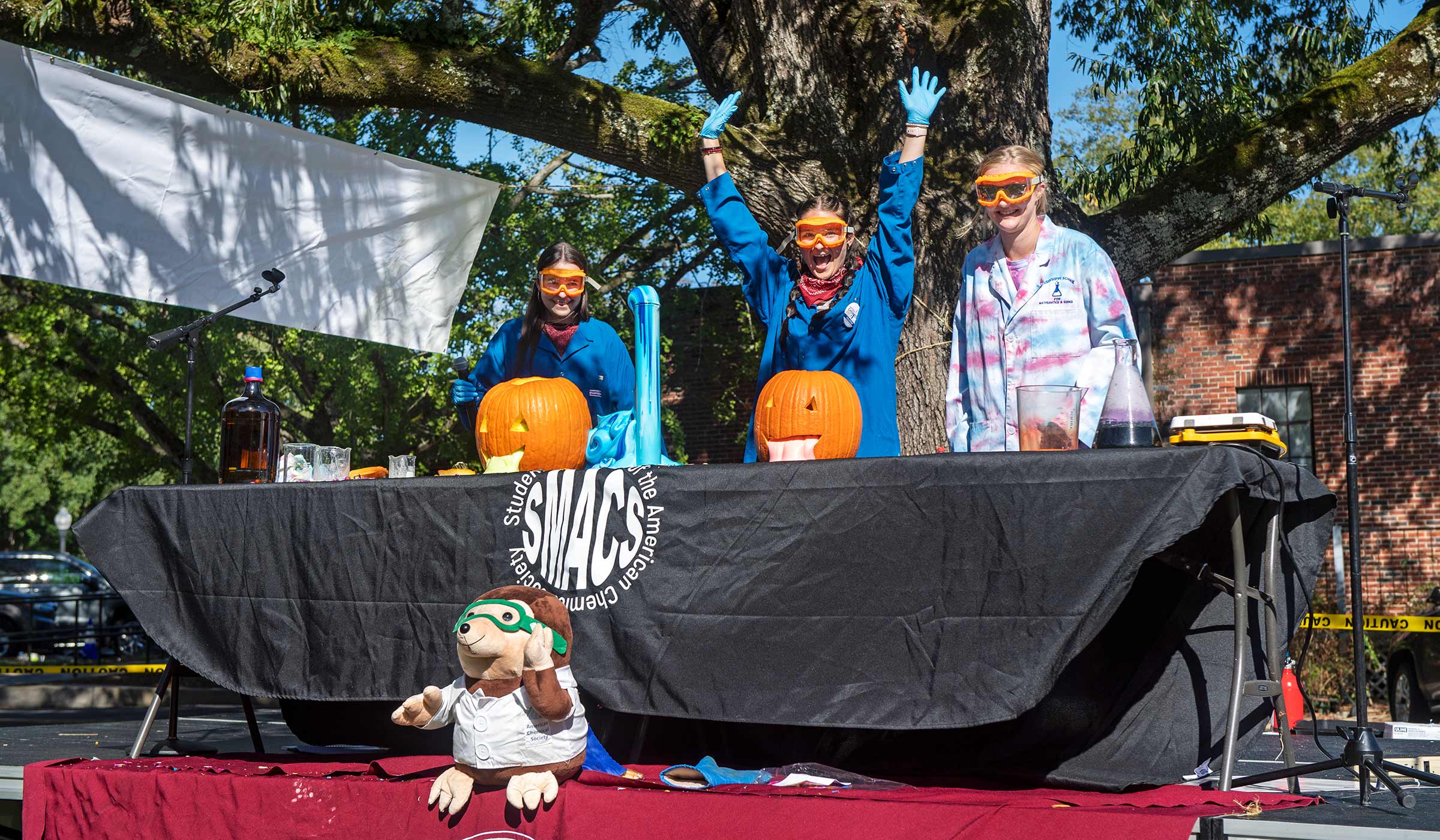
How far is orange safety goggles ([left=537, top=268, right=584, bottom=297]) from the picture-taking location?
13.2 ft

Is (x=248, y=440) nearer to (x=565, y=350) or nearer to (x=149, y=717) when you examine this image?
(x=149, y=717)

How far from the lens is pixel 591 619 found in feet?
10.3

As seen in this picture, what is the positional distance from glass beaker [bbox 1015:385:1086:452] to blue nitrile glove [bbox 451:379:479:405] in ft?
6.85

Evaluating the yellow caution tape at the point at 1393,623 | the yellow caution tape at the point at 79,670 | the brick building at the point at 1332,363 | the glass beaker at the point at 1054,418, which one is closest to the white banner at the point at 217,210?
the yellow caution tape at the point at 79,670

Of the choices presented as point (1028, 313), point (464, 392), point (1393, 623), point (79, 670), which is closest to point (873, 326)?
point (1028, 313)

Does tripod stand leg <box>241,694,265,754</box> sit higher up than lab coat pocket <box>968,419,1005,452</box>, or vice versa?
lab coat pocket <box>968,419,1005,452</box>

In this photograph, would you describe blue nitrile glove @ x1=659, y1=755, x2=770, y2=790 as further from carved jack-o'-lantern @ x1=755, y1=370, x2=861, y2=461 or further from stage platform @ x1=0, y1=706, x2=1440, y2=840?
carved jack-o'-lantern @ x1=755, y1=370, x2=861, y2=461

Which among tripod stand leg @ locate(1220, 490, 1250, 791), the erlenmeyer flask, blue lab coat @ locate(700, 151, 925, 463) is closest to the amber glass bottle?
blue lab coat @ locate(700, 151, 925, 463)

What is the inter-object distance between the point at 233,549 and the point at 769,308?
187 centimetres

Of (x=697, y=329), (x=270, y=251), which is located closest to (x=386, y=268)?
(x=270, y=251)

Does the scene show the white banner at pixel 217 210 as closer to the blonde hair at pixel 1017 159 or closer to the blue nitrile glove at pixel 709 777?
the blonde hair at pixel 1017 159

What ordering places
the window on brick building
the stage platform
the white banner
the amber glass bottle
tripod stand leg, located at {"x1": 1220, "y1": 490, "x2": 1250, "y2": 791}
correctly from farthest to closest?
1. the window on brick building
2. the white banner
3. the amber glass bottle
4. tripod stand leg, located at {"x1": 1220, "y1": 490, "x2": 1250, "y2": 791}
5. the stage platform

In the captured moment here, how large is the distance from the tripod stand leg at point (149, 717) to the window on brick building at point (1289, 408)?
1345cm

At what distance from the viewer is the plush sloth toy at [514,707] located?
2.84 m
